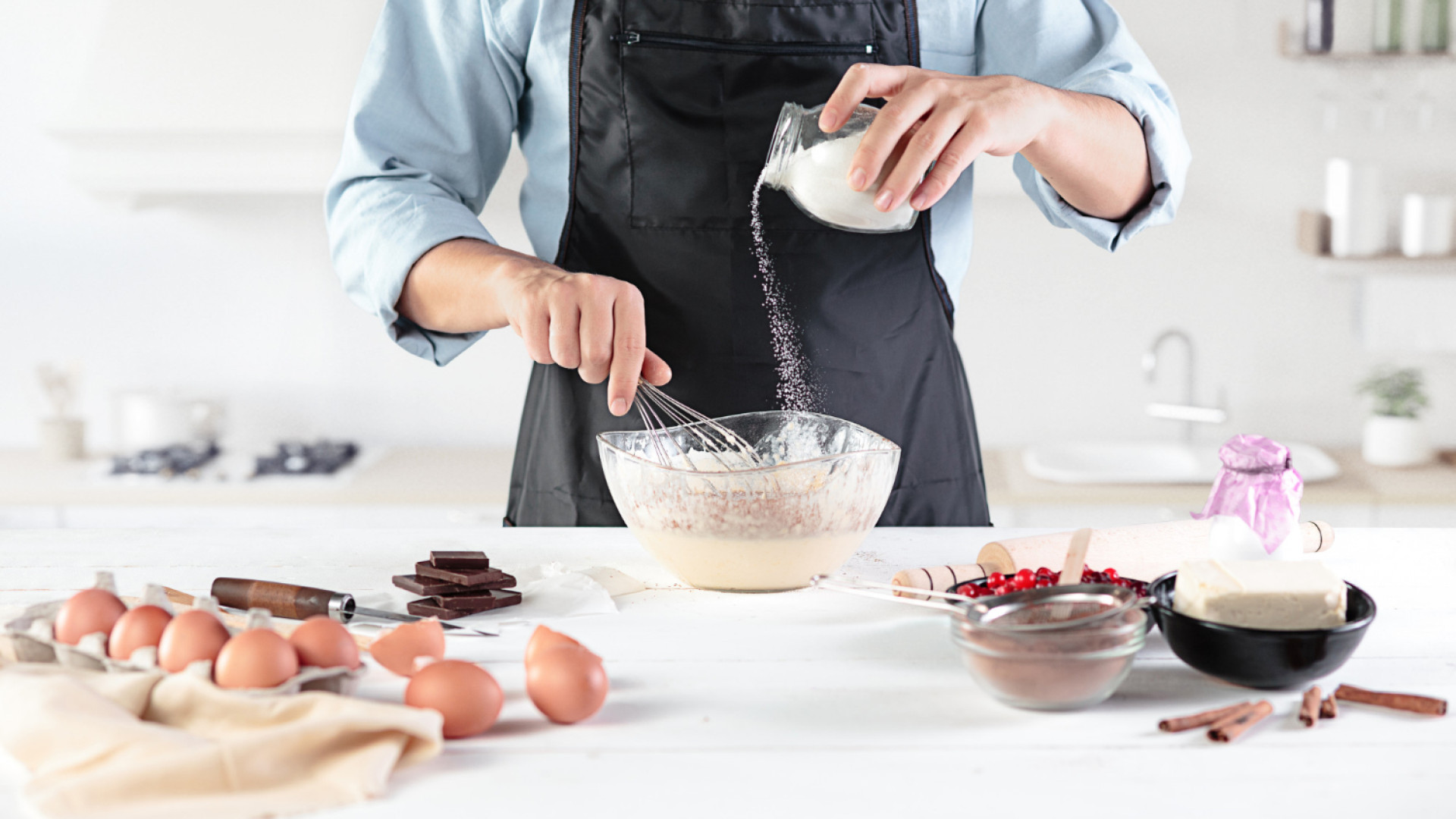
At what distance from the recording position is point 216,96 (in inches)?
94.3

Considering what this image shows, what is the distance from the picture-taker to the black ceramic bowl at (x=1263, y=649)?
0.69m

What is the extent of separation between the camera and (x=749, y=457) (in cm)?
106

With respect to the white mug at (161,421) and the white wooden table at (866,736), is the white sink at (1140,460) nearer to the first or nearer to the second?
the white wooden table at (866,736)

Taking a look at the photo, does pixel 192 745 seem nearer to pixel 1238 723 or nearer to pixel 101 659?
pixel 101 659

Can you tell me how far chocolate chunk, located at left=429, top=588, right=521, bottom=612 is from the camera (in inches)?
34.6

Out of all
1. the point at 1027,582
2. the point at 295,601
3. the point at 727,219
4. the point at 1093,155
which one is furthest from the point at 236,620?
the point at 1093,155

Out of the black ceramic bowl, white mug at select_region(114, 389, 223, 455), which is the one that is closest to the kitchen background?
white mug at select_region(114, 389, 223, 455)

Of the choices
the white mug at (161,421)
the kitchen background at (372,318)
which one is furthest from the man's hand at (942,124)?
the white mug at (161,421)

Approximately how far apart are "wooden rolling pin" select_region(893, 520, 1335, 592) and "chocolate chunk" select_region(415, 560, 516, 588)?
297mm

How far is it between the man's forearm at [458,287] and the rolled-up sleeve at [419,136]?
26mm

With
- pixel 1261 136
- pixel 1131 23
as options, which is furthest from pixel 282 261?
pixel 1261 136

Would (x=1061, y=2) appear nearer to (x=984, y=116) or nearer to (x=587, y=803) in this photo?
(x=984, y=116)

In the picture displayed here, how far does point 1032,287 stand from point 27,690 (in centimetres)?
239

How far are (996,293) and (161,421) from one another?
6.04 feet
